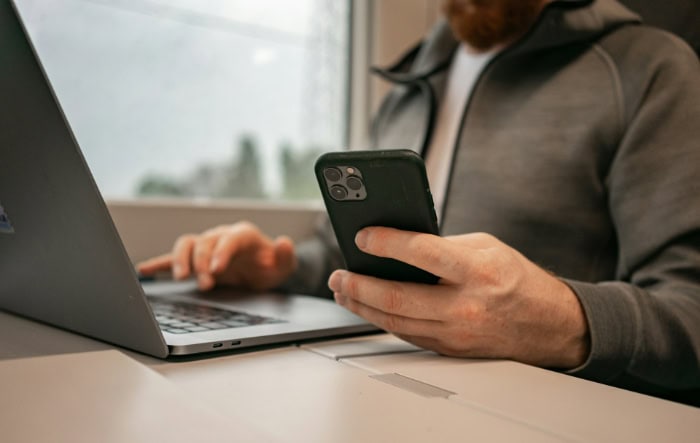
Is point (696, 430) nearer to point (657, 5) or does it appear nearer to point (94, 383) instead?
point (94, 383)

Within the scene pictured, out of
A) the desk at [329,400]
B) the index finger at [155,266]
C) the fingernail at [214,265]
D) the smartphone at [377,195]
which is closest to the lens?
the desk at [329,400]

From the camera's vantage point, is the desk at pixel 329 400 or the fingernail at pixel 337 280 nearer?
the desk at pixel 329 400

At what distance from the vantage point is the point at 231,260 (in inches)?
33.1

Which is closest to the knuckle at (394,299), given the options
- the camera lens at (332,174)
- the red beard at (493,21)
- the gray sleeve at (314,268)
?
the camera lens at (332,174)

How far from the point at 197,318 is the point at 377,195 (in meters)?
0.24

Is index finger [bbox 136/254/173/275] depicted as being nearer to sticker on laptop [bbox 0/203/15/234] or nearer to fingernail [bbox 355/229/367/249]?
sticker on laptop [bbox 0/203/15/234]

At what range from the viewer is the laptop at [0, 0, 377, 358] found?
369 millimetres

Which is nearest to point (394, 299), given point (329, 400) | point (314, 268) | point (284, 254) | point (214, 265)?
point (329, 400)

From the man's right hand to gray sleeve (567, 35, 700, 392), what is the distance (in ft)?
1.51

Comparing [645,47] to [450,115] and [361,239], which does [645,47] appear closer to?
[450,115]

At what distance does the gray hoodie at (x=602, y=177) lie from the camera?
0.54m

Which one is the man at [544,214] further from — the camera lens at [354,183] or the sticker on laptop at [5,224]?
the sticker on laptop at [5,224]

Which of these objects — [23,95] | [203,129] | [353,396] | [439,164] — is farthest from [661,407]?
[203,129]

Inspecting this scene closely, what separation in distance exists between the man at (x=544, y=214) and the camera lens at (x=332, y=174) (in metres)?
0.05
